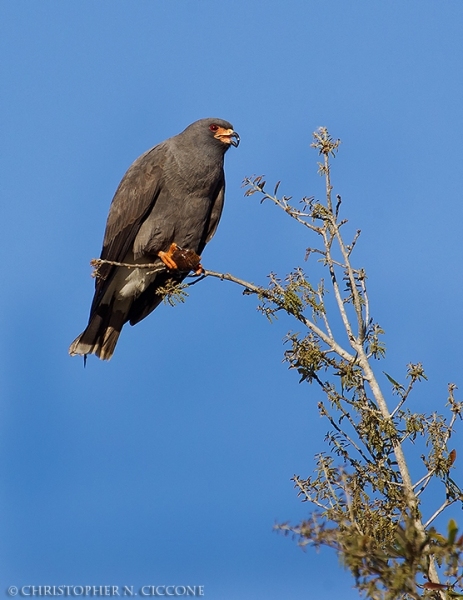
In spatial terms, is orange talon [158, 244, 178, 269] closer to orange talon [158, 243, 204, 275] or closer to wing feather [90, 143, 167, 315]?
orange talon [158, 243, 204, 275]

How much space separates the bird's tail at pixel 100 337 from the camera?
26.3 feet

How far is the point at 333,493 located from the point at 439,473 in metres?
0.50

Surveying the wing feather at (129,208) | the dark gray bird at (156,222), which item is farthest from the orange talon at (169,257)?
the wing feather at (129,208)

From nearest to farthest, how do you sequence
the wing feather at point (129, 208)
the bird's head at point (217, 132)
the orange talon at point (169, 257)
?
1. the orange talon at point (169, 257)
2. the wing feather at point (129, 208)
3. the bird's head at point (217, 132)

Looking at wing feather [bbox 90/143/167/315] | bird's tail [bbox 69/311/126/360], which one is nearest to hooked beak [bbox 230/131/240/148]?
wing feather [bbox 90/143/167/315]

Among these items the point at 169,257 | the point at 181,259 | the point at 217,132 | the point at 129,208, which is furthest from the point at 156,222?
the point at 217,132

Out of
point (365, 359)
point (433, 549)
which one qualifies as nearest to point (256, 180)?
point (365, 359)

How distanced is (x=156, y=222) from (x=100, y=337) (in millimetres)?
1290

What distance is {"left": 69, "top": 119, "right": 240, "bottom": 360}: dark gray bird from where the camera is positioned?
7.53 m

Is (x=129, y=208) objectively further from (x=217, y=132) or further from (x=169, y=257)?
(x=217, y=132)

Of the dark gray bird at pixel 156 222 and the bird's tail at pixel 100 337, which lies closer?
the dark gray bird at pixel 156 222

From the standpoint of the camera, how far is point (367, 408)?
13.1ft

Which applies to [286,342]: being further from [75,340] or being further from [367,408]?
[75,340]

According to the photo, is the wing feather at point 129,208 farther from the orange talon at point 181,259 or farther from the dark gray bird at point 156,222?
the orange talon at point 181,259
